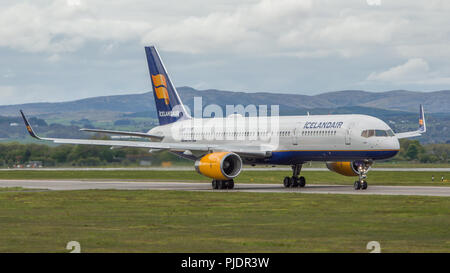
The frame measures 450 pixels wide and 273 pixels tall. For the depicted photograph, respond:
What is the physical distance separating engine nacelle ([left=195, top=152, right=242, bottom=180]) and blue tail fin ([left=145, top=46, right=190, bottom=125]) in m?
12.0

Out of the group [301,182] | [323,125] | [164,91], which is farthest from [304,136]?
[164,91]

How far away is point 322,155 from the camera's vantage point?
163 ft

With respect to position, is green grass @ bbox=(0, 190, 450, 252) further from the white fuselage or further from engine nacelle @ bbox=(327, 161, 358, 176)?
engine nacelle @ bbox=(327, 161, 358, 176)

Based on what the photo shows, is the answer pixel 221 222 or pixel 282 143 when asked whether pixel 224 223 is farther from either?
pixel 282 143

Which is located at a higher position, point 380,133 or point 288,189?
point 380,133

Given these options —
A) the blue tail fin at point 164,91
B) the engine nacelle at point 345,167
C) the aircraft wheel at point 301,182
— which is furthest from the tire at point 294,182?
the blue tail fin at point 164,91

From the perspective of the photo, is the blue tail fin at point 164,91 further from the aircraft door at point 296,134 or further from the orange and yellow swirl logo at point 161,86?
the aircraft door at point 296,134

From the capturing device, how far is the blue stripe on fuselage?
47.2m

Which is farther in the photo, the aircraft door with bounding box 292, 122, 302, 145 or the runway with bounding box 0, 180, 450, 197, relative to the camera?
the aircraft door with bounding box 292, 122, 302, 145

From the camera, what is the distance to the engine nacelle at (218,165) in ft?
161

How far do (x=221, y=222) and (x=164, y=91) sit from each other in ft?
115
